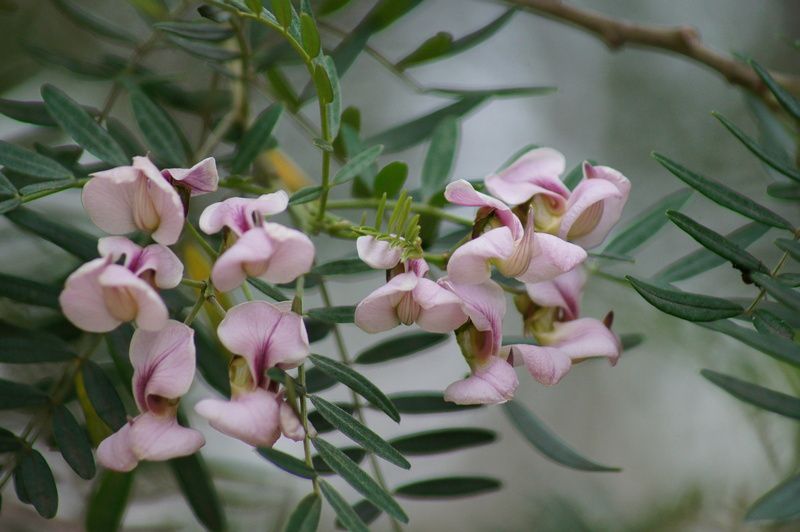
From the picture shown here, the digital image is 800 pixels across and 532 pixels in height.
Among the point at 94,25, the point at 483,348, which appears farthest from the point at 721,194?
the point at 94,25

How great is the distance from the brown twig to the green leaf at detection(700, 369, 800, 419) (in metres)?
0.31

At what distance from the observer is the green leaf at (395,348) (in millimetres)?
538

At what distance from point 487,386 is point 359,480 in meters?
0.06

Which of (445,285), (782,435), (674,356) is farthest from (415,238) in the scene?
(674,356)

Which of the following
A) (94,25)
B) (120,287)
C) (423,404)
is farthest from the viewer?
(94,25)

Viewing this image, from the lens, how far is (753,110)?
23.8 inches

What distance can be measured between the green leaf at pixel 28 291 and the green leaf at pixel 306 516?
0.63 ft

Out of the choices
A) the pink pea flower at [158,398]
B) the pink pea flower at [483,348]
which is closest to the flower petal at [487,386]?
the pink pea flower at [483,348]

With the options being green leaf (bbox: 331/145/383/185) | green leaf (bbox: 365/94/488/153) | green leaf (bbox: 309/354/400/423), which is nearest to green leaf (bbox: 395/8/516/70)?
green leaf (bbox: 365/94/488/153)

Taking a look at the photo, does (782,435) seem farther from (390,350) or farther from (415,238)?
(415,238)

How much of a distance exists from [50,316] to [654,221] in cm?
39

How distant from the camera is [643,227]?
51 cm

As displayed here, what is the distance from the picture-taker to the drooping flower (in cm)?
32

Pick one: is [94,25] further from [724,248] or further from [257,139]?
[724,248]
